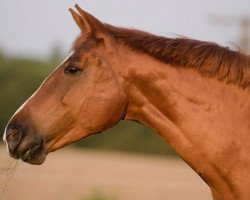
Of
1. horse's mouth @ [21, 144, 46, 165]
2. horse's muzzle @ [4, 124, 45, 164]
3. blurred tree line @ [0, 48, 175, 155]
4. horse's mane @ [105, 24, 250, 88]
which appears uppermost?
horse's mane @ [105, 24, 250, 88]

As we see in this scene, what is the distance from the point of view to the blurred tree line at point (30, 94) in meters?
22.8

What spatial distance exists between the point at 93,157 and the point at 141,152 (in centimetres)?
269

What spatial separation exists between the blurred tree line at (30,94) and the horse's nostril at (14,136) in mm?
18005

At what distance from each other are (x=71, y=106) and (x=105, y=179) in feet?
44.8

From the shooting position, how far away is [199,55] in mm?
4254

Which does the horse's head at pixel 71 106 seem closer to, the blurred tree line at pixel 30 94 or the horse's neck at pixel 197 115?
the horse's neck at pixel 197 115

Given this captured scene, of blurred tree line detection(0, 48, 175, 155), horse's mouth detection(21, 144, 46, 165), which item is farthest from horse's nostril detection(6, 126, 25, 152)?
blurred tree line detection(0, 48, 175, 155)

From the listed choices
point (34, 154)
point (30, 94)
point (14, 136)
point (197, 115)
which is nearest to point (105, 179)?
point (30, 94)

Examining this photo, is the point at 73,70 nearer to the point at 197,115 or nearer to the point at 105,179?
the point at 197,115

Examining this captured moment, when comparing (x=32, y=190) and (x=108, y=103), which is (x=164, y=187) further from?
(x=108, y=103)

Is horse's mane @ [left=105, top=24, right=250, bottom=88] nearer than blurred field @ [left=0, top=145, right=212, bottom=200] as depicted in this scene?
Yes

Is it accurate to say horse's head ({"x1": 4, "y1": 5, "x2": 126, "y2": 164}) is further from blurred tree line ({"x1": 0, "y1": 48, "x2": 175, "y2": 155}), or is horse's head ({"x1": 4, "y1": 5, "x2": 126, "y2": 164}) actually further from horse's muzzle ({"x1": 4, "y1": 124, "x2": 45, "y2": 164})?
blurred tree line ({"x1": 0, "y1": 48, "x2": 175, "y2": 155})

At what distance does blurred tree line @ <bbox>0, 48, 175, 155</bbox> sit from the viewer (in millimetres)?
22766

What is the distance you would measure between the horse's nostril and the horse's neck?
852mm
